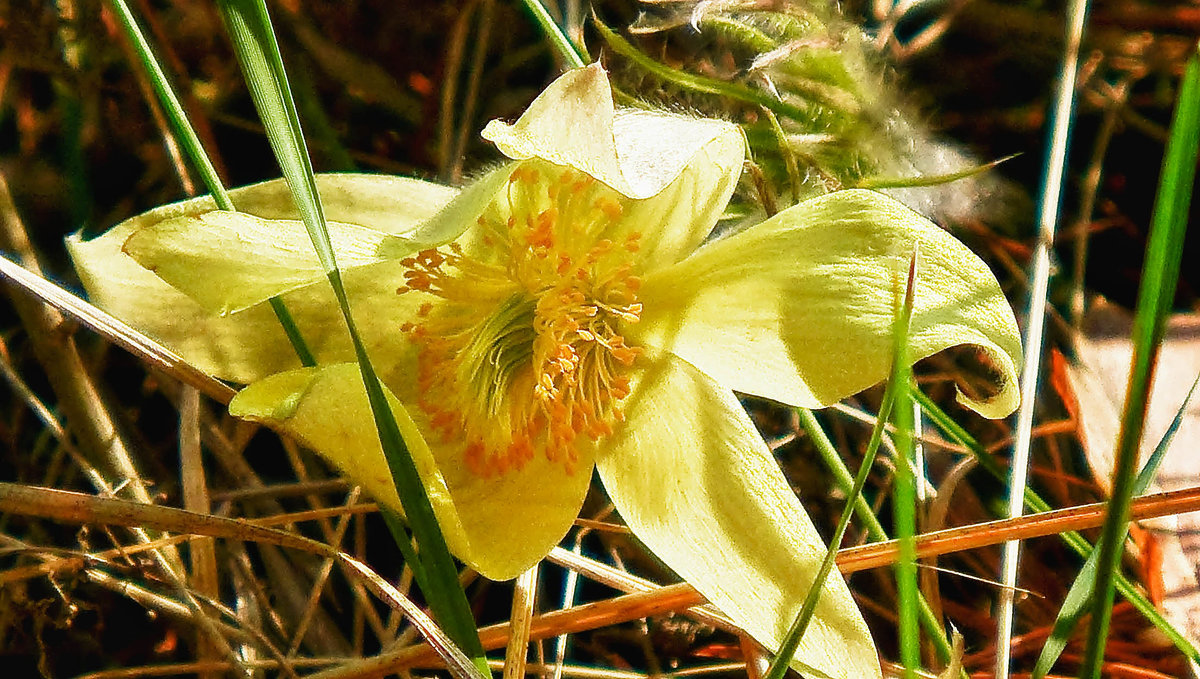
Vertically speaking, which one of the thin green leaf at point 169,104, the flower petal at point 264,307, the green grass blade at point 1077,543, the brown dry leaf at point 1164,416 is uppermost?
the thin green leaf at point 169,104

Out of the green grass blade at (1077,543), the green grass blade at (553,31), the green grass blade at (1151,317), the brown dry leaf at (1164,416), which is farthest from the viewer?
the brown dry leaf at (1164,416)

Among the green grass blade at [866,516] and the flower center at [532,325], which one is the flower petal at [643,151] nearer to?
the flower center at [532,325]

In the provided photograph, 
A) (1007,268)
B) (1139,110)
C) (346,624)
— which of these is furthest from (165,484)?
(1139,110)

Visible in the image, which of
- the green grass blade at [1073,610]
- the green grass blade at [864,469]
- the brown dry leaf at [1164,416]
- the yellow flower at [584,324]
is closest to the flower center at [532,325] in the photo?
the yellow flower at [584,324]

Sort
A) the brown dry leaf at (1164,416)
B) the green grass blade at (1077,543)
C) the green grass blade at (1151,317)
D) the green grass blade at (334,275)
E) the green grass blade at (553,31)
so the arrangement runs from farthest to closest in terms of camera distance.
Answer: the brown dry leaf at (1164,416), the green grass blade at (553,31), the green grass blade at (1077,543), the green grass blade at (334,275), the green grass blade at (1151,317)

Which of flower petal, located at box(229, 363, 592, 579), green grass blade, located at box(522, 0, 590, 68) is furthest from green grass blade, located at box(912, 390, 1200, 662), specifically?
green grass blade, located at box(522, 0, 590, 68)

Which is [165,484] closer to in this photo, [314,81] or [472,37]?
[314,81]
